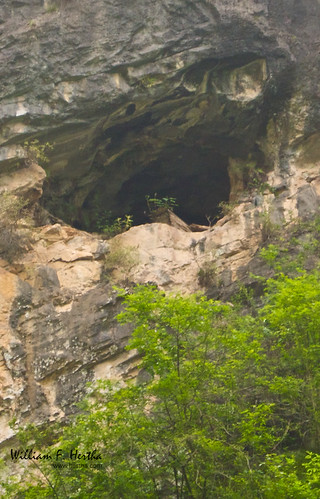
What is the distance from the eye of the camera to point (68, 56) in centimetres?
1462

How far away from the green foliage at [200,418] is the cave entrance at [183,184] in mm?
7750

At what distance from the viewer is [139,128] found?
53.7 feet

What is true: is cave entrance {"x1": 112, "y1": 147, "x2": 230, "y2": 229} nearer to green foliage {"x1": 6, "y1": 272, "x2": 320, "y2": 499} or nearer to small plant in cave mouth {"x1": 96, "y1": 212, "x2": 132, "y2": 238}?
small plant in cave mouth {"x1": 96, "y1": 212, "x2": 132, "y2": 238}

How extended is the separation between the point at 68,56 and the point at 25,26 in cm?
124

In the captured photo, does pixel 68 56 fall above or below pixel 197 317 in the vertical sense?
above

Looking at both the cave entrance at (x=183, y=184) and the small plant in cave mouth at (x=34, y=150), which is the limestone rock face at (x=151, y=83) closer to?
the small plant in cave mouth at (x=34, y=150)

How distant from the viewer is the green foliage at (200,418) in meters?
8.41

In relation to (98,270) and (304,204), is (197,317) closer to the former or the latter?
(98,270)

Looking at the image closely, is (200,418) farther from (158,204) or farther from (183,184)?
(183,184)

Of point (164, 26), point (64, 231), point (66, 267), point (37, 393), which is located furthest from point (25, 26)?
point (37, 393)

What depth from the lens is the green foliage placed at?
8.41 m

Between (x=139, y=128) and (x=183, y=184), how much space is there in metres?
2.58

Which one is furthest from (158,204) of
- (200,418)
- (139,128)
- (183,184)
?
(200,418)

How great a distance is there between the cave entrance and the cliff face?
0.36 metres
